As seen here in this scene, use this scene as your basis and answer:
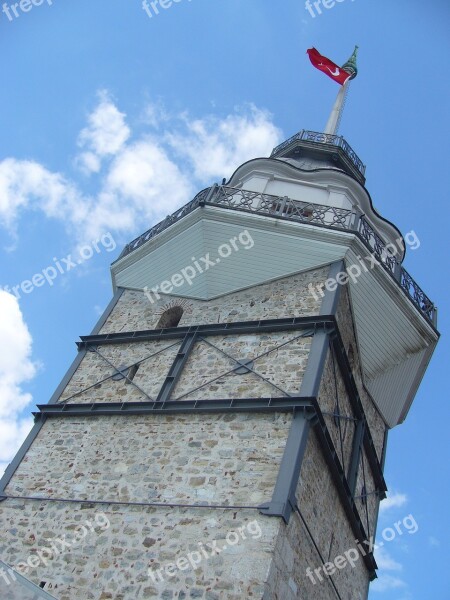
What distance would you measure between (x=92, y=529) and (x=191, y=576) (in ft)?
5.38

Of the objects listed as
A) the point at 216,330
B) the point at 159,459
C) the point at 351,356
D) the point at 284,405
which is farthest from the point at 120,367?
the point at 351,356

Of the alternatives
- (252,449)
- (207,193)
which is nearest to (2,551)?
(252,449)

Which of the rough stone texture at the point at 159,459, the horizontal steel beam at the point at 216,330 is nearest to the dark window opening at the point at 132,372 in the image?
the horizontal steel beam at the point at 216,330

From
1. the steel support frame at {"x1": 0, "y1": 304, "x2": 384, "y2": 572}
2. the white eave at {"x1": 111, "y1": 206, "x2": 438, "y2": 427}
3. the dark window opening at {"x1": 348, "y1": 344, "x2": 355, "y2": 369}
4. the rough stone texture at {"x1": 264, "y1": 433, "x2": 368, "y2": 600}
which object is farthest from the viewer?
the dark window opening at {"x1": 348, "y1": 344, "x2": 355, "y2": 369}

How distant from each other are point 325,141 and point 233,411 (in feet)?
32.2

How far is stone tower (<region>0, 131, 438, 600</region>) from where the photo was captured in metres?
7.48

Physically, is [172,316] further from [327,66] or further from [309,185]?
[327,66]

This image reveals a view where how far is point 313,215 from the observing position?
11695mm

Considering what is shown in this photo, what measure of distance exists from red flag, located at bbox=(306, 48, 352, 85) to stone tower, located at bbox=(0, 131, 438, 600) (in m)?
5.98

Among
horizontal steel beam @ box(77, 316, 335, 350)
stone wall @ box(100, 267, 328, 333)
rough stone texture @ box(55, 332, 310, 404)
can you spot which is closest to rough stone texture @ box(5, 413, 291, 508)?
rough stone texture @ box(55, 332, 310, 404)

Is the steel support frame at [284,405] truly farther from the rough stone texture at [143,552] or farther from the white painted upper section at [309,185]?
the white painted upper section at [309,185]

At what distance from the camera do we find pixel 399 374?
12125mm

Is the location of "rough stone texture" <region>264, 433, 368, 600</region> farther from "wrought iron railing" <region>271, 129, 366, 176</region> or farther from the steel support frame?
"wrought iron railing" <region>271, 129, 366, 176</region>

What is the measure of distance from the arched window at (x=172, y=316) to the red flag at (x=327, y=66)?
10060 millimetres
